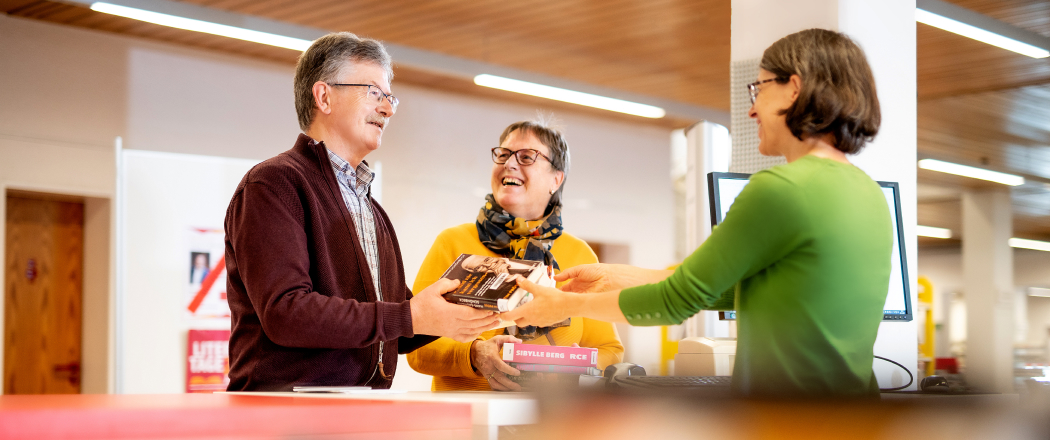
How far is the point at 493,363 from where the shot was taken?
2.37m

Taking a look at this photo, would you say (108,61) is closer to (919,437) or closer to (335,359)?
(335,359)

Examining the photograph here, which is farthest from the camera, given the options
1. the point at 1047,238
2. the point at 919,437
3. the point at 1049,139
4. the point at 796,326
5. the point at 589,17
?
the point at 1047,238

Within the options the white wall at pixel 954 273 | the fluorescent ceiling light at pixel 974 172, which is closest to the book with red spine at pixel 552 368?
the fluorescent ceiling light at pixel 974 172

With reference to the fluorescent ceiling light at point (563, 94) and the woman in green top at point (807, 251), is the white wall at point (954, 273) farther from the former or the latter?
the woman in green top at point (807, 251)

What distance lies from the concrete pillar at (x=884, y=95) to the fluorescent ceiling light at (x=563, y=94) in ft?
12.9

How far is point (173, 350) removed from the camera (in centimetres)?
577

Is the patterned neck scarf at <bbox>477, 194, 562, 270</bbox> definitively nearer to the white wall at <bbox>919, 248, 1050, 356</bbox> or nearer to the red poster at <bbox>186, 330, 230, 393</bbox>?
the red poster at <bbox>186, 330, 230, 393</bbox>

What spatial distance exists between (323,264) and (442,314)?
11.5 inches

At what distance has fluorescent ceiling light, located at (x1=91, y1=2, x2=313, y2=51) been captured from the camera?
537 centimetres

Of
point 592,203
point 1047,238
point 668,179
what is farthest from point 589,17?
point 1047,238

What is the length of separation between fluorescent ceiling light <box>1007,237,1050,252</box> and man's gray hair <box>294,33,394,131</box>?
761 inches

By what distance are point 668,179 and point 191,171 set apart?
5922mm

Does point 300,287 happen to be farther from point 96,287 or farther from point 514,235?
point 96,287

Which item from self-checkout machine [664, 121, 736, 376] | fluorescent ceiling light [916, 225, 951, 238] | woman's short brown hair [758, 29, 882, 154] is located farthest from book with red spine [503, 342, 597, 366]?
fluorescent ceiling light [916, 225, 951, 238]
